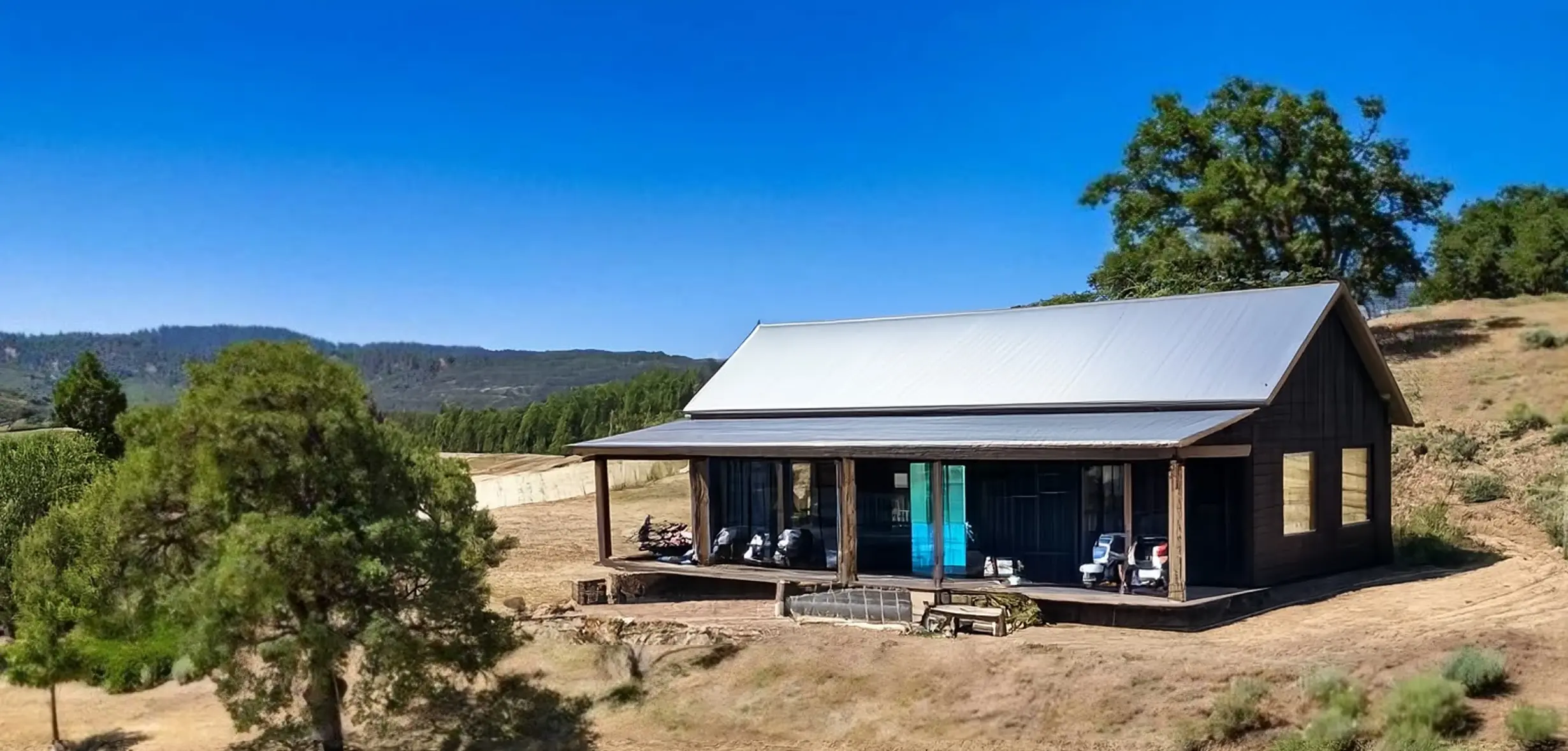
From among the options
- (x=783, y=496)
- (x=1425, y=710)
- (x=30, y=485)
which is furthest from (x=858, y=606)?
(x=30, y=485)

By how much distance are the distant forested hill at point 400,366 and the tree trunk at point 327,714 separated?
3667 millimetres

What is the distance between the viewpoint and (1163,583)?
53.6 feet

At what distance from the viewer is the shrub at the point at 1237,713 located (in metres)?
12.5

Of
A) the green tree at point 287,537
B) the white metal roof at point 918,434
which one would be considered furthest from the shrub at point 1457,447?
the green tree at point 287,537

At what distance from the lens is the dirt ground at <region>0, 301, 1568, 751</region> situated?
13180 mm

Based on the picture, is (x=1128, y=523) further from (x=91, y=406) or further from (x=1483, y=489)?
(x=91, y=406)

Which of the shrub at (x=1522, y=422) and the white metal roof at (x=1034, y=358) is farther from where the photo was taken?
the shrub at (x=1522, y=422)

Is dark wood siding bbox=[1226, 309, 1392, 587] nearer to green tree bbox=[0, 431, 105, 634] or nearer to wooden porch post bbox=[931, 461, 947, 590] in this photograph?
wooden porch post bbox=[931, 461, 947, 590]

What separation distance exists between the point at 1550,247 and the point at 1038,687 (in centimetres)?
4678

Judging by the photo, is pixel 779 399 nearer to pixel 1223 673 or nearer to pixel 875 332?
pixel 875 332

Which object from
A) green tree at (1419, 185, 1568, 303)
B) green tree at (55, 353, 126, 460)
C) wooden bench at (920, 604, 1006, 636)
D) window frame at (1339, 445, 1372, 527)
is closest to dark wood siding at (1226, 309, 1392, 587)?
window frame at (1339, 445, 1372, 527)

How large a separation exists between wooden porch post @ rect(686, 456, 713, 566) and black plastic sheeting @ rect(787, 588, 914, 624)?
11.4 feet

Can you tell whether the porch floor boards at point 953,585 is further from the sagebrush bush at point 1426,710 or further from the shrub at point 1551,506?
the shrub at point 1551,506

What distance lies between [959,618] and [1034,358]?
571cm
